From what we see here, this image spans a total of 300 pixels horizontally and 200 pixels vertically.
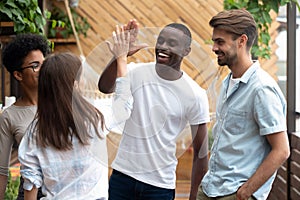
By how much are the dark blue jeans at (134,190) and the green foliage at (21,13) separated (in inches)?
37.7

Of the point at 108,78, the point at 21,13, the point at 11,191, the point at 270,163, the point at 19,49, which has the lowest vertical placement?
the point at 11,191

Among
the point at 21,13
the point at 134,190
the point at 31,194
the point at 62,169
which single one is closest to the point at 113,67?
the point at 62,169

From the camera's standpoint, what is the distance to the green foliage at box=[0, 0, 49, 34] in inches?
111

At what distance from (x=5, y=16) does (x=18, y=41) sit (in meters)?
0.78

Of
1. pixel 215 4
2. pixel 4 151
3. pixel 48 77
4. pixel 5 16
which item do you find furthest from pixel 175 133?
pixel 215 4

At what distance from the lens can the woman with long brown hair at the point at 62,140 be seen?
179cm

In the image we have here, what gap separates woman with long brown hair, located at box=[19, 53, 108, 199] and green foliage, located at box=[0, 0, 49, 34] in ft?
3.57

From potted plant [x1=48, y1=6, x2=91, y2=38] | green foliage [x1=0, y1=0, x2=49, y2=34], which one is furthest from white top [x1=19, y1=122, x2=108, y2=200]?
potted plant [x1=48, y1=6, x2=91, y2=38]

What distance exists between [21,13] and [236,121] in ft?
4.20

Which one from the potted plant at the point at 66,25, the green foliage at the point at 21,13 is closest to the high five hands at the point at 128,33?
the green foliage at the point at 21,13

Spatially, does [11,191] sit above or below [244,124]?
below

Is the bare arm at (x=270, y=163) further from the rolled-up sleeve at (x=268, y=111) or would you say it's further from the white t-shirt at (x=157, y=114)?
the white t-shirt at (x=157, y=114)

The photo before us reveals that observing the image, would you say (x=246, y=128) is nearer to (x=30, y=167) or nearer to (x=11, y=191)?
(x=30, y=167)

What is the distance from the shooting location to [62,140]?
1789mm
